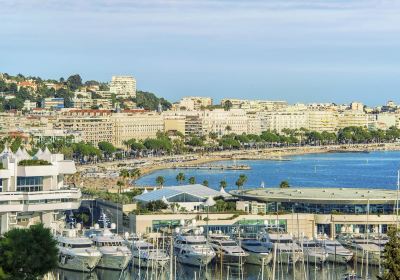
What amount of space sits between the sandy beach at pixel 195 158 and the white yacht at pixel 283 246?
27.3 metres

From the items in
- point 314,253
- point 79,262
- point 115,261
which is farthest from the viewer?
point 314,253

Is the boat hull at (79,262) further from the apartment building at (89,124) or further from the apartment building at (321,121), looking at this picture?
the apartment building at (321,121)

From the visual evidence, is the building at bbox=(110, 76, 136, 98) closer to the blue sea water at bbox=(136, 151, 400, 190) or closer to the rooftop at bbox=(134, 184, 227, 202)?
the blue sea water at bbox=(136, 151, 400, 190)

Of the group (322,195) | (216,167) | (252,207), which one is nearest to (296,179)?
(216,167)

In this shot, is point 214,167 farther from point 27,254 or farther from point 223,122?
point 27,254

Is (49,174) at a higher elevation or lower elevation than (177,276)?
higher

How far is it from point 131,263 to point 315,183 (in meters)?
39.9

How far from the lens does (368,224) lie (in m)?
33.0

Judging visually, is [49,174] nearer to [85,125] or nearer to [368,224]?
[368,224]

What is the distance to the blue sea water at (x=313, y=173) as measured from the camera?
222ft

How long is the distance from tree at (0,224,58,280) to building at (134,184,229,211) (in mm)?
16372

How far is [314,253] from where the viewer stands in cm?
2950

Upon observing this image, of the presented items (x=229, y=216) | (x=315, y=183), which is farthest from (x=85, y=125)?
(x=229, y=216)

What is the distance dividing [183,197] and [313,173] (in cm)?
4415
